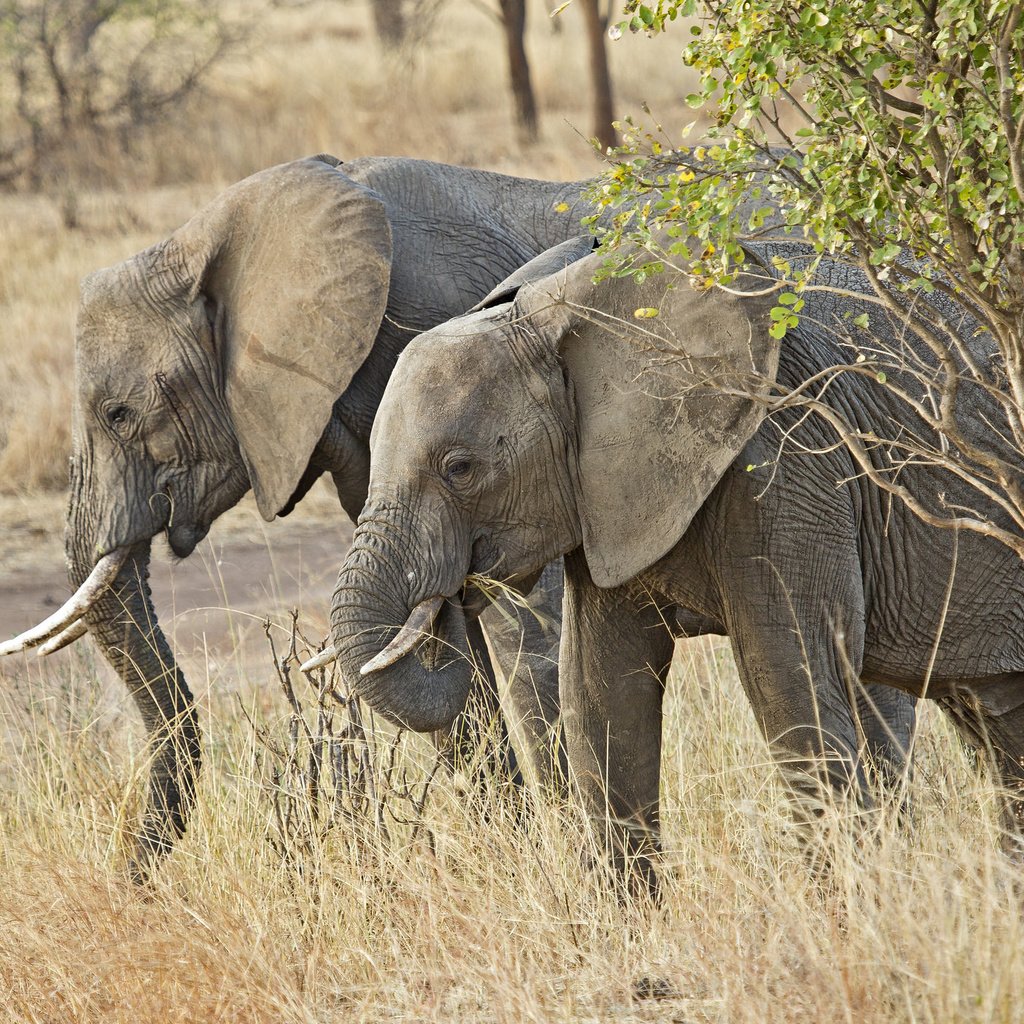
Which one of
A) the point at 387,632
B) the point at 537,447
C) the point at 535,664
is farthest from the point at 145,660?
the point at 537,447

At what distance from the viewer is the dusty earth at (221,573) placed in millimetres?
7887

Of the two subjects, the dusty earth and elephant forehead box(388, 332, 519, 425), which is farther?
the dusty earth

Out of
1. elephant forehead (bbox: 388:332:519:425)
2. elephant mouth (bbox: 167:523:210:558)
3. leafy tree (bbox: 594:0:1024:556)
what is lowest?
elephant mouth (bbox: 167:523:210:558)

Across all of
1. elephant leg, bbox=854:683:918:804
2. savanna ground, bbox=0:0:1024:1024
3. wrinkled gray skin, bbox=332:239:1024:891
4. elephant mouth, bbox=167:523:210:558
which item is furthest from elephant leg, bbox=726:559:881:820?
elephant mouth, bbox=167:523:210:558

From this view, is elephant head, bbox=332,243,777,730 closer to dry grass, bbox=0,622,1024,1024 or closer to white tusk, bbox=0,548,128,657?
dry grass, bbox=0,622,1024,1024

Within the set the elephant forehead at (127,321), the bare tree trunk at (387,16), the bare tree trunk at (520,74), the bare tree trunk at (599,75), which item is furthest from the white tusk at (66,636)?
the bare tree trunk at (387,16)

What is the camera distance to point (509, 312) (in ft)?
12.4

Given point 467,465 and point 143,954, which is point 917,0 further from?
point 143,954

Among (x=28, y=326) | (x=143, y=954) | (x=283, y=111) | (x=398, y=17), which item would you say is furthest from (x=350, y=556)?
(x=398, y=17)

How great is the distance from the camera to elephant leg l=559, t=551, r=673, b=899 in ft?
13.3

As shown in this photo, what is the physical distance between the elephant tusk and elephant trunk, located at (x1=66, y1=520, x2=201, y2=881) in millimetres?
1755

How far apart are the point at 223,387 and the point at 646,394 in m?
1.93

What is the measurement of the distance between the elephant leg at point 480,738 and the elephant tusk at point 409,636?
1.09 m

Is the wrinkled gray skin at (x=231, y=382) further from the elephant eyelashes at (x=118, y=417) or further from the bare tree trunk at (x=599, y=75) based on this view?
the bare tree trunk at (x=599, y=75)
